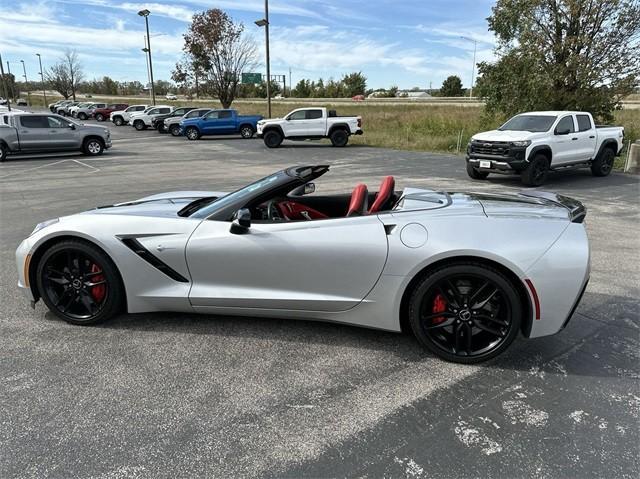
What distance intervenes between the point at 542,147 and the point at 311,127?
43.8 ft

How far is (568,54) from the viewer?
57.7 feet

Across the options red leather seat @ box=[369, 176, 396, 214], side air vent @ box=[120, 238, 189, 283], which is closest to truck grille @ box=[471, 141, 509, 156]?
red leather seat @ box=[369, 176, 396, 214]

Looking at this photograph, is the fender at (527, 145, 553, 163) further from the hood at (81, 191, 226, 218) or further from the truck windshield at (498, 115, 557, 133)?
the hood at (81, 191, 226, 218)

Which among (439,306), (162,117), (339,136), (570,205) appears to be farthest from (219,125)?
(439,306)

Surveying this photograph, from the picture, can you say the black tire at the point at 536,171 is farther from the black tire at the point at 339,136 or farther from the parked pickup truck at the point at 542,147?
the black tire at the point at 339,136

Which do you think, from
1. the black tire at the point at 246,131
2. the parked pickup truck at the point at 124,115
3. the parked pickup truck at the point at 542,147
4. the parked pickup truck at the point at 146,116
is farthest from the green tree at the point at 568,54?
the parked pickup truck at the point at 124,115

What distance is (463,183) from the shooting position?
463 inches

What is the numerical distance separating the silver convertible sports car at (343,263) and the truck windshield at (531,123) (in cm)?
909

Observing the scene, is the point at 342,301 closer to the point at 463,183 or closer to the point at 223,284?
the point at 223,284

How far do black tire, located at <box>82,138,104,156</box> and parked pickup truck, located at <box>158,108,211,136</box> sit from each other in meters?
10.0

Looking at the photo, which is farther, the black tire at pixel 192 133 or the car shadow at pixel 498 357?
the black tire at pixel 192 133

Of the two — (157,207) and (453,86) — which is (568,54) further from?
(453,86)

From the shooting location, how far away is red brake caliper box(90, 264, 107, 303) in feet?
12.1

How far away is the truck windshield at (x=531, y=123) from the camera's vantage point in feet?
38.9
